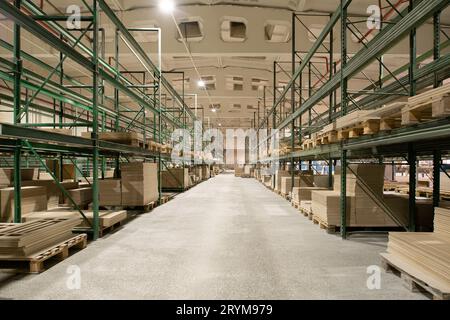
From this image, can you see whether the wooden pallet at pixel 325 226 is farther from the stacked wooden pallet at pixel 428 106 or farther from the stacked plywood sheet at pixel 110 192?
the stacked plywood sheet at pixel 110 192

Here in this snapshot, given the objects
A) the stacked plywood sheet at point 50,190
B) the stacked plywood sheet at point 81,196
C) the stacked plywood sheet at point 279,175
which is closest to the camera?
the stacked plywood sheet at point 50,190

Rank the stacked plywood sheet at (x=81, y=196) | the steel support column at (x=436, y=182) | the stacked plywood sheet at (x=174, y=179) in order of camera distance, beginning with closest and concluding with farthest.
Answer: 1. the steel support column at (x=436, y=182)
2. the stacked plywood sheet at (x=81, y=196)
3. the stacked plywood sheet at (x=174, y=179)

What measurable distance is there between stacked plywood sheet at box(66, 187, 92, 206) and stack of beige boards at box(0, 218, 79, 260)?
265 cm

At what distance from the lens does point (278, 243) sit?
15.8ft

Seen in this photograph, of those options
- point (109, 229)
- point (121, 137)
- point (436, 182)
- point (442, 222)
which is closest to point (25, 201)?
point (109, 229)

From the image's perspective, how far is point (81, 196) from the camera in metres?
7.02

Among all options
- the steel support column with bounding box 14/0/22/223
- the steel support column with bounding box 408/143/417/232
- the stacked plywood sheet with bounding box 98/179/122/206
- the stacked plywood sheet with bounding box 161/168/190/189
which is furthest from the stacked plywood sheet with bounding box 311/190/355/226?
the stacked plywood sheet with bounding box 161/168/190/189

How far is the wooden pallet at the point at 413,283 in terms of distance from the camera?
104 inches

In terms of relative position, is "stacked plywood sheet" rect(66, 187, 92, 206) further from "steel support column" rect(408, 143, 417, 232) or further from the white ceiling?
Answer: the white ceiling

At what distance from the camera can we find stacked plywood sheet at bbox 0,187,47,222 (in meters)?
5.19

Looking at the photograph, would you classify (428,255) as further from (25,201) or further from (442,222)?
(25,201)

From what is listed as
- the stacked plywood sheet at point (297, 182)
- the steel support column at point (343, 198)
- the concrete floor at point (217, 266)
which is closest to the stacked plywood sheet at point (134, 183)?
the concrete floor at point (217, 266)
